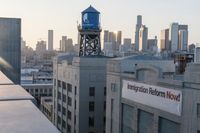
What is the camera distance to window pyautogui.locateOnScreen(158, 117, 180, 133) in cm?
2492

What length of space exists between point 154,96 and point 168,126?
2830 millimetres

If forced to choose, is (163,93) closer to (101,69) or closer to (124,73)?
(124,73)

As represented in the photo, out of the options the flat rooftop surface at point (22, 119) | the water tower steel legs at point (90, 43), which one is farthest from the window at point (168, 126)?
the water tower steel legs at point (90, 43)

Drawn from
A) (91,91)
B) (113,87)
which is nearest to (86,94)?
(91,91)

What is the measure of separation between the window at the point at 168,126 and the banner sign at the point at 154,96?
903 millimetres

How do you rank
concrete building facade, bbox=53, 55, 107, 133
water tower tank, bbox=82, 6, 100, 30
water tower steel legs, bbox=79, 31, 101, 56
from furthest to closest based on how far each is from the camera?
water tower steel legs, bbox=79, 31, 101, 56
water tower tank, bbox=82, 6, 100, 30
concrete building facade, bbox=53, 55, 107, 133

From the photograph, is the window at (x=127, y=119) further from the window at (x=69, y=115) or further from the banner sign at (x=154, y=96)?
the window at (x=69, y=115)

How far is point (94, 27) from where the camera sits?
181ft

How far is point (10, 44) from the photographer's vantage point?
41031 millimetres

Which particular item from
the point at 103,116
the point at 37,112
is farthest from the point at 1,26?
the point at 37,112

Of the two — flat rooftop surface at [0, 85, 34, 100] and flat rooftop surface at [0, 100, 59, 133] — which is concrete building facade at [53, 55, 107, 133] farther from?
flat rooftop surface at [0, 100, 59, 133]

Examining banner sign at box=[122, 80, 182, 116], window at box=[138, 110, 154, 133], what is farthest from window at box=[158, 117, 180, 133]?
window at box=[138, 110, 154, 133]

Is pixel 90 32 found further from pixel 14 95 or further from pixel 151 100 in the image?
pixel 14 95

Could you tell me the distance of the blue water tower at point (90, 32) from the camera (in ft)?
179
